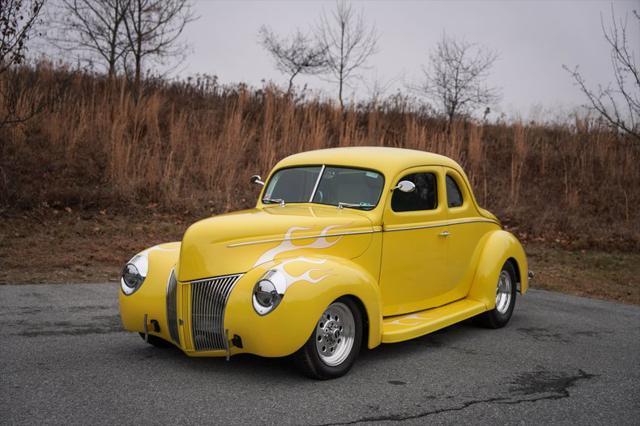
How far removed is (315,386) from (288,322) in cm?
58

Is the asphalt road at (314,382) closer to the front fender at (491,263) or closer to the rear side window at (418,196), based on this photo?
the front fender at (491,263)

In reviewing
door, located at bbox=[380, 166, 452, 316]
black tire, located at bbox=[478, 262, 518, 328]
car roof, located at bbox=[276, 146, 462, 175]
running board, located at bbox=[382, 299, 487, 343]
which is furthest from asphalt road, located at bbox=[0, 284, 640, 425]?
car roof, located at bbox=[276, 146, 462, 175]

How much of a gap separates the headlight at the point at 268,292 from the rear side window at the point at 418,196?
1.82 m

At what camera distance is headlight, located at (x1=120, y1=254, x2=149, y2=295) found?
18.8ft

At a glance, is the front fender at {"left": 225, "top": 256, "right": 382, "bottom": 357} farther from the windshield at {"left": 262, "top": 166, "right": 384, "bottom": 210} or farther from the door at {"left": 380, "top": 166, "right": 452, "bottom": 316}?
the windshield at {"left": 262, "top": 166, "right": 384, "bottom": 210}

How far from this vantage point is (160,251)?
600 centimetres

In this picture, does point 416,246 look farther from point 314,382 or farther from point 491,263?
point 314,382

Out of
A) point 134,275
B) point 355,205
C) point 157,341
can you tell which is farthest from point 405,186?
point 157,341

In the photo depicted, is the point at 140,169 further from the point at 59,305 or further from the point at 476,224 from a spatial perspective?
the point at 476,224

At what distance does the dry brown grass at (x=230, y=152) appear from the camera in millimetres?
15219

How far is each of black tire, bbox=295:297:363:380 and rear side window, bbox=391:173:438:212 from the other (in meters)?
1.35

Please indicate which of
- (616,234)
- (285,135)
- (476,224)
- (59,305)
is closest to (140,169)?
(285,135)

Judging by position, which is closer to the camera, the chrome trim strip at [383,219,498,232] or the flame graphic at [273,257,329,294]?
the flame graphic at [273,257,329,294]

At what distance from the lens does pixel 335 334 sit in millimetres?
5410
